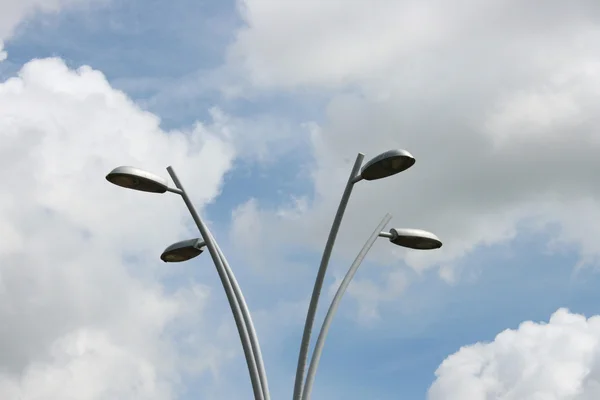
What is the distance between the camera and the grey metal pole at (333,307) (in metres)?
14.0

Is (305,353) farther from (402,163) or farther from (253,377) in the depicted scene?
(402,163)

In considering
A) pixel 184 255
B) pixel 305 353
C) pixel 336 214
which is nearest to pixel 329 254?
pixel 336 214

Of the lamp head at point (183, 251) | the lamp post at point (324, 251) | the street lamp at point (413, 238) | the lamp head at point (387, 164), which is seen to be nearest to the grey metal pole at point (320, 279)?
the lamp post at point (324, 251)

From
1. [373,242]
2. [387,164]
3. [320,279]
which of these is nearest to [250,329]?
[320,279]

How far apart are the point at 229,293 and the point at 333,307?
1553 mm

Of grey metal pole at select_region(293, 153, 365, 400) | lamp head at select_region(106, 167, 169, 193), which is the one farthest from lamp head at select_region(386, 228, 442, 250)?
lamp head at select_region(106, 167, 169, 193)

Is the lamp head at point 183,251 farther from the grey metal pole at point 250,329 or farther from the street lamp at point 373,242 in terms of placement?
the street lamp at point 373,242

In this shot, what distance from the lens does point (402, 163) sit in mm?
13453

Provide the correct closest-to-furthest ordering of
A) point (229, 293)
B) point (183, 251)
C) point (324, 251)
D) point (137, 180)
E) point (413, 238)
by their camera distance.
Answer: point (137, 180), point (324, 251), point (229, 293), point (413, 238), point (183, 251)

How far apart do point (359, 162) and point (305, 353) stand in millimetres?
2880

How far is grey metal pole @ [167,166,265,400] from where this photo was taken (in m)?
14.1

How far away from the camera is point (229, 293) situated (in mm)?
14594

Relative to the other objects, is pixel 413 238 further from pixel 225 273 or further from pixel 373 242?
pixel 225 273

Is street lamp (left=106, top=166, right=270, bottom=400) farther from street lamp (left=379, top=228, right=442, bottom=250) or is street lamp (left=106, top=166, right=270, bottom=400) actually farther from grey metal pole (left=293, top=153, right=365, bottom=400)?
street lamp (left=379, top=228, right=442, bottom=250)
